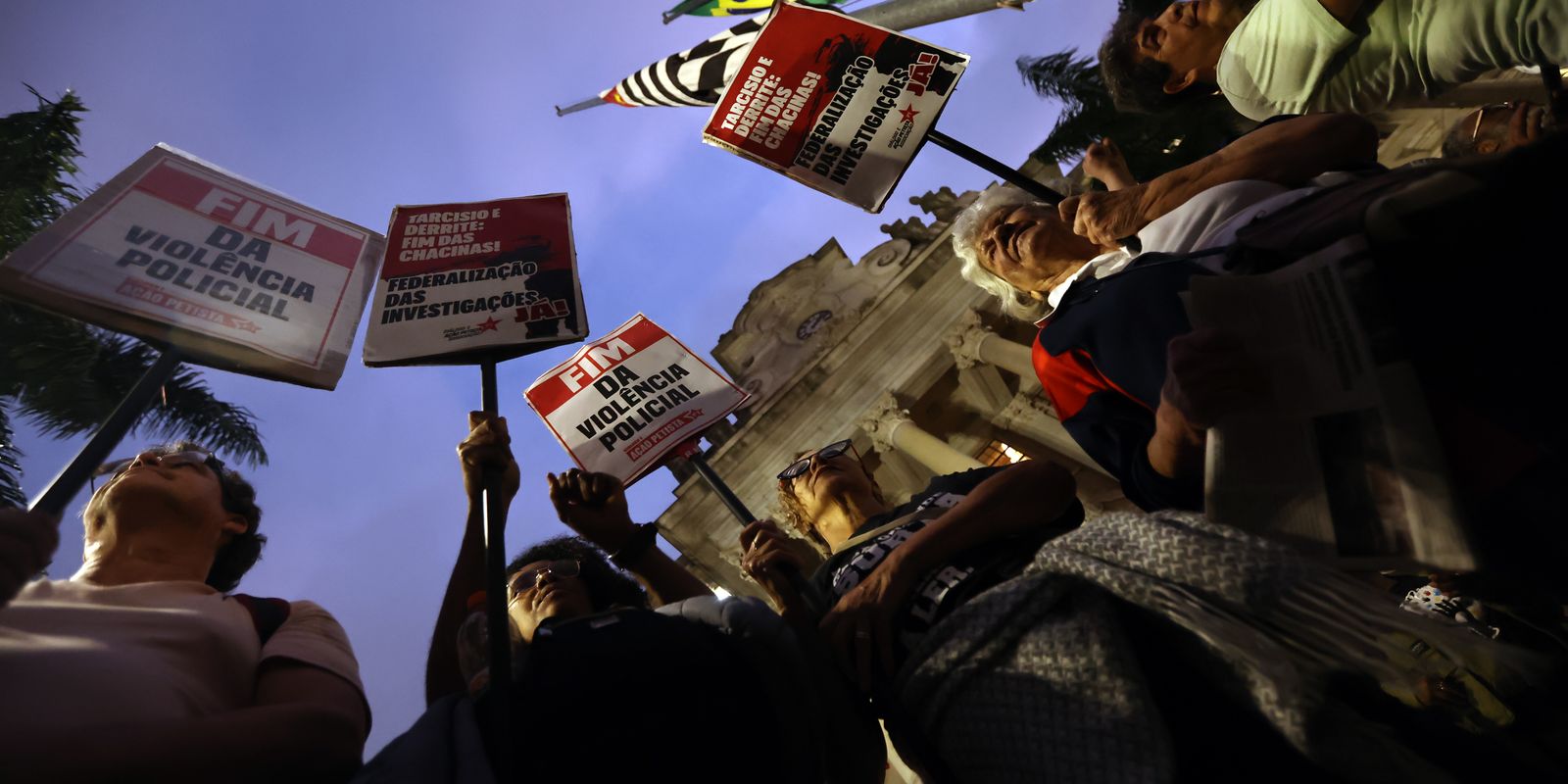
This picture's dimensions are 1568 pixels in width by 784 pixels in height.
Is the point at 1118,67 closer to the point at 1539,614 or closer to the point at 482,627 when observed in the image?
the point at 1539,614

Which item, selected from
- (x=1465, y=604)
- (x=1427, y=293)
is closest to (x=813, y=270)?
(x=1465, y=604)

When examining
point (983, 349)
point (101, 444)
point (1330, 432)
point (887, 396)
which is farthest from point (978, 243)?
point (887, 396)

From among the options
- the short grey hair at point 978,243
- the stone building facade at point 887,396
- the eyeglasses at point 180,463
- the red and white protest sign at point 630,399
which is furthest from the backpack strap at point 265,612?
the stone building facade at point 887,396

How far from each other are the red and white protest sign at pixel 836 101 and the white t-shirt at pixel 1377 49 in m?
2.30

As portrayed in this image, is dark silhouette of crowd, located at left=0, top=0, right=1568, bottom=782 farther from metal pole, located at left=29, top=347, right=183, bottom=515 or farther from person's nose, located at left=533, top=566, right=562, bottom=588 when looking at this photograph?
person's nose, located at left=533, top=566, right=562, bottom=588

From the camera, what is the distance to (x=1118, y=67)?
189 inches

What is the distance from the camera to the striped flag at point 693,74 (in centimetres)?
782

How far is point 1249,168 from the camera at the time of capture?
10.6ft

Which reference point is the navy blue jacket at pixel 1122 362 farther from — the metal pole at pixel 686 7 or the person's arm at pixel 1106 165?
the metal pole at pixel 686 7

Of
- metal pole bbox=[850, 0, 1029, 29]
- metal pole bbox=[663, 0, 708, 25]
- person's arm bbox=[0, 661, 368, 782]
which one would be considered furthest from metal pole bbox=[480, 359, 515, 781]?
metal pole bbox=[663, 0, 708, 25]

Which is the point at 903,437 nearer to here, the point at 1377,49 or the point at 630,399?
the point at 630,399

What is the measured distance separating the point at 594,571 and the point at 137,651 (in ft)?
6.57

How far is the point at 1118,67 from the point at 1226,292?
3.04 m

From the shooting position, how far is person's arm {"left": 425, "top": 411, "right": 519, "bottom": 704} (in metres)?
3.09
